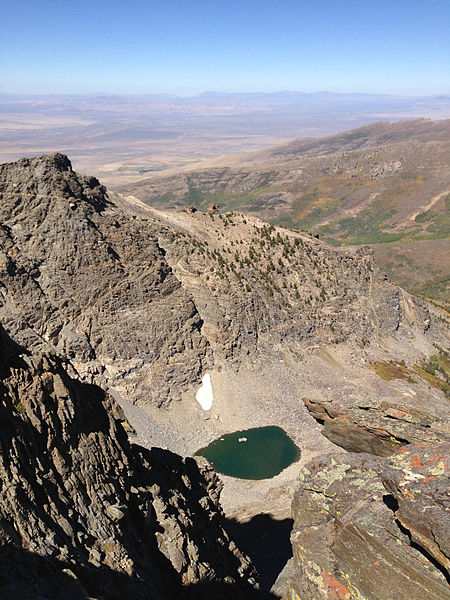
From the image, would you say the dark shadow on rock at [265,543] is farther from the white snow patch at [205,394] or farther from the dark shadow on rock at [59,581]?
the white snow patch at [205,394]

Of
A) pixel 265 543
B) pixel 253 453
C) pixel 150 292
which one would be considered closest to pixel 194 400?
pixel 253 453

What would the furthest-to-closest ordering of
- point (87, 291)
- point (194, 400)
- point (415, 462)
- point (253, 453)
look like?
point (87, 291) < point (194, 400) < point (253, 453) < point (415, 462)

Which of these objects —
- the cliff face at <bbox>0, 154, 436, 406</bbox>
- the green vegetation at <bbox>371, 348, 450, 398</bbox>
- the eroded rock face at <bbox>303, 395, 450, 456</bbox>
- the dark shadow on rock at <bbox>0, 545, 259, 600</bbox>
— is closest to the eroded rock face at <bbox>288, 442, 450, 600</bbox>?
the eroded rock face at <bbox>303, 395, 450, 456</bbox>

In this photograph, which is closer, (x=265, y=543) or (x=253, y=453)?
(x=265, y=543)

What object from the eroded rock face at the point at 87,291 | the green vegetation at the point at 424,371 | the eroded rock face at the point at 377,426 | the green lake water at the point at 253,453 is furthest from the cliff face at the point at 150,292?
the eroded rock face at the point at 377,426


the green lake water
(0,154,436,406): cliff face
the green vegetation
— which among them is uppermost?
(0,154,436,406): cliff face

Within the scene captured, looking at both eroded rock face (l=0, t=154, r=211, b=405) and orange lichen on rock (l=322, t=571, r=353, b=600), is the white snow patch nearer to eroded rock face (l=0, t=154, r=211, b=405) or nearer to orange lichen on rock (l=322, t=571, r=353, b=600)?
eroded rock face (l=0, t=154, r=211, b=405)

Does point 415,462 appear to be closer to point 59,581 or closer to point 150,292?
point 59,581

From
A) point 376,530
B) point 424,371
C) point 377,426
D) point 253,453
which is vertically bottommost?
point 253,453
